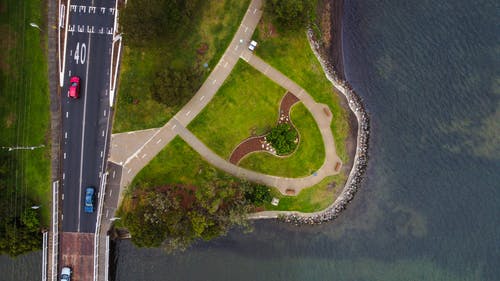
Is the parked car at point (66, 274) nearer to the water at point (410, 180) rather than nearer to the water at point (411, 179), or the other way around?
the water at point (410, 180)

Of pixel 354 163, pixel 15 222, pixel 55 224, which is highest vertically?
pixel 354 163

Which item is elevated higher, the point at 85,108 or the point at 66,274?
the point at 85,108

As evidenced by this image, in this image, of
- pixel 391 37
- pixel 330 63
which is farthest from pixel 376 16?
pixel 330 63

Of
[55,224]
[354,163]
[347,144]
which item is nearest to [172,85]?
[55,224]

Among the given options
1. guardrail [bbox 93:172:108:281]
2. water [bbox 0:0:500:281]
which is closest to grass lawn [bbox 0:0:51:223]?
guardrail [bbox 93:172:108:281]

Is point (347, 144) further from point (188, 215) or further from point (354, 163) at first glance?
point (188, 215)

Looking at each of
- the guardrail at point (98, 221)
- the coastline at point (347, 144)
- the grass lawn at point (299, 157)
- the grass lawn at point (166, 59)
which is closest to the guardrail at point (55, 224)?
the guardrail at point (98, 221)

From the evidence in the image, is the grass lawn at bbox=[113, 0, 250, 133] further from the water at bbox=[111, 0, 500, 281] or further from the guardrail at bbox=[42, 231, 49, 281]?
the water at bbox=[111, 0, 500, 281]

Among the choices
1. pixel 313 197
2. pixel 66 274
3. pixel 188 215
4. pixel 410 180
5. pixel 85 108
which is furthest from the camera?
pixel 410 180

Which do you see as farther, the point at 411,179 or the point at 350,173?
the point at 411,179
